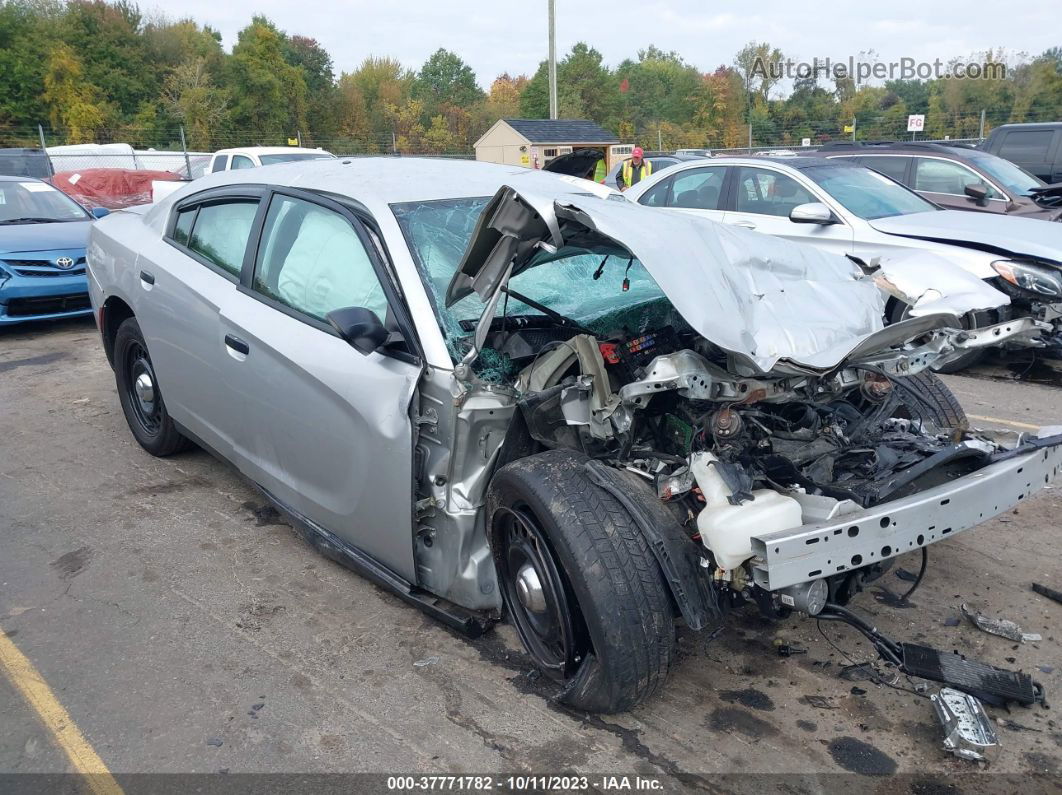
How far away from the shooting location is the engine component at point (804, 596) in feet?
8.28

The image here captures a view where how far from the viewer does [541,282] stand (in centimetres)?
360

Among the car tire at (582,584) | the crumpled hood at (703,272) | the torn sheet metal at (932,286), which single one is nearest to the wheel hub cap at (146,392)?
the crumpled hood at (703,272)

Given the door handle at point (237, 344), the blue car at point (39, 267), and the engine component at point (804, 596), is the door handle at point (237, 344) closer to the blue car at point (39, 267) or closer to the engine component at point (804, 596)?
the engine component at point (804, 596)

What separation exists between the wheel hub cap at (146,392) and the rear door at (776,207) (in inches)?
191

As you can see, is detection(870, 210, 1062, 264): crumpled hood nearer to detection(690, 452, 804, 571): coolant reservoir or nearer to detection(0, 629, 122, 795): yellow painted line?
detection(690, 452, 804, 571): coolant reservoir

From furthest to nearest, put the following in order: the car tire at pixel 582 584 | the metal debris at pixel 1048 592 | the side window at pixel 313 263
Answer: the metal debris at pixel 1048 592 < the side window at pixel 313 263 < the car tire at pixel 582 584

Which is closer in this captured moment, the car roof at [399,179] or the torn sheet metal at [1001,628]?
the torn sheet metal at [1001,628]

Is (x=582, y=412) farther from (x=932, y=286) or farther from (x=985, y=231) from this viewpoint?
(x=985, y=231)

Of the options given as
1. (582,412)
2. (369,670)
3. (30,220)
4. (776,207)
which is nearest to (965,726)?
(582,412)

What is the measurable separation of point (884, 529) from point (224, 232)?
3241 millimetres

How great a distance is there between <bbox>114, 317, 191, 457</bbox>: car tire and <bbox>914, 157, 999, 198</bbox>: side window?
800cm

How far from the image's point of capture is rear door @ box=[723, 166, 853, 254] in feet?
23.3

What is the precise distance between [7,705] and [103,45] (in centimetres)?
5056

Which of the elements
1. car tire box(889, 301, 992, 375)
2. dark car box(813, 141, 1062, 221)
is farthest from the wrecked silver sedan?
dark car box(813, 141, 1062, 221)
